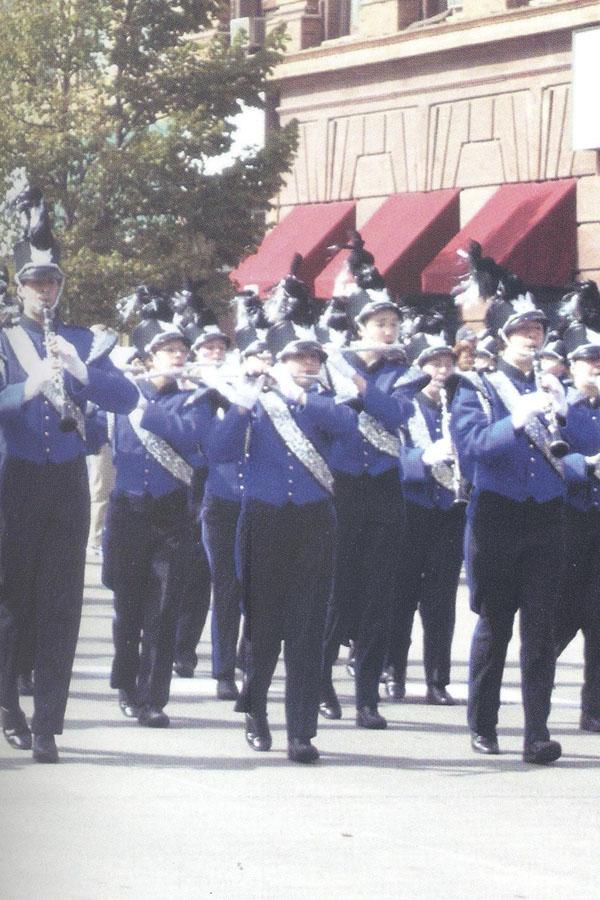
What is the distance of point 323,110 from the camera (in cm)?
3073

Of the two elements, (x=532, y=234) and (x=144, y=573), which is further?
(x=532, y=234)

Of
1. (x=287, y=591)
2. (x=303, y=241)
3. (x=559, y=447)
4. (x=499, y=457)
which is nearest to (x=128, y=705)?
(x=287, y=591)

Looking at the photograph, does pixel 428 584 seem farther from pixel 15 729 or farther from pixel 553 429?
pixel 15 729

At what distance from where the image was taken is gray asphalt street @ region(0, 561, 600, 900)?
8406 mm

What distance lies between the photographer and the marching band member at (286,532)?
37.1 feet

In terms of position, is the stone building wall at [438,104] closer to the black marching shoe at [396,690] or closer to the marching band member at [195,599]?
the marching band member at [195,599]

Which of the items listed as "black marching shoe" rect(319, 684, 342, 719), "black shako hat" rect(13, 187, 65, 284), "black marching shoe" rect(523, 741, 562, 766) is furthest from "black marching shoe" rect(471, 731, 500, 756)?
"black shako hat" rect(13, 187, 65, 284)

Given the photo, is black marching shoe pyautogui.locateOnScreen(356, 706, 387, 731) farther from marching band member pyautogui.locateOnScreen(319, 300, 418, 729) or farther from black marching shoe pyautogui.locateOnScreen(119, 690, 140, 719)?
black marching shoe pyautogui.locateOnScreen(119, 690, 140, 719)

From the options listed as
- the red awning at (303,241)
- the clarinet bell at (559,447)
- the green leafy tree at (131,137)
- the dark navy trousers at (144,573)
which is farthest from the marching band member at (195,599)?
the red awning at (303,241)

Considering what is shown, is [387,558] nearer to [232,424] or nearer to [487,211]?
[232,424]

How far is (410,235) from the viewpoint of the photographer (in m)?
28.3

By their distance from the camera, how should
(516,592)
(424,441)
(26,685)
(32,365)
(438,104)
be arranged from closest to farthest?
(32,365), (516,592), (26,685), (424,441), (438,104)

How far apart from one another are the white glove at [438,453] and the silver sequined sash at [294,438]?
2112 mm

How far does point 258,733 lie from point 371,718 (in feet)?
3.50
